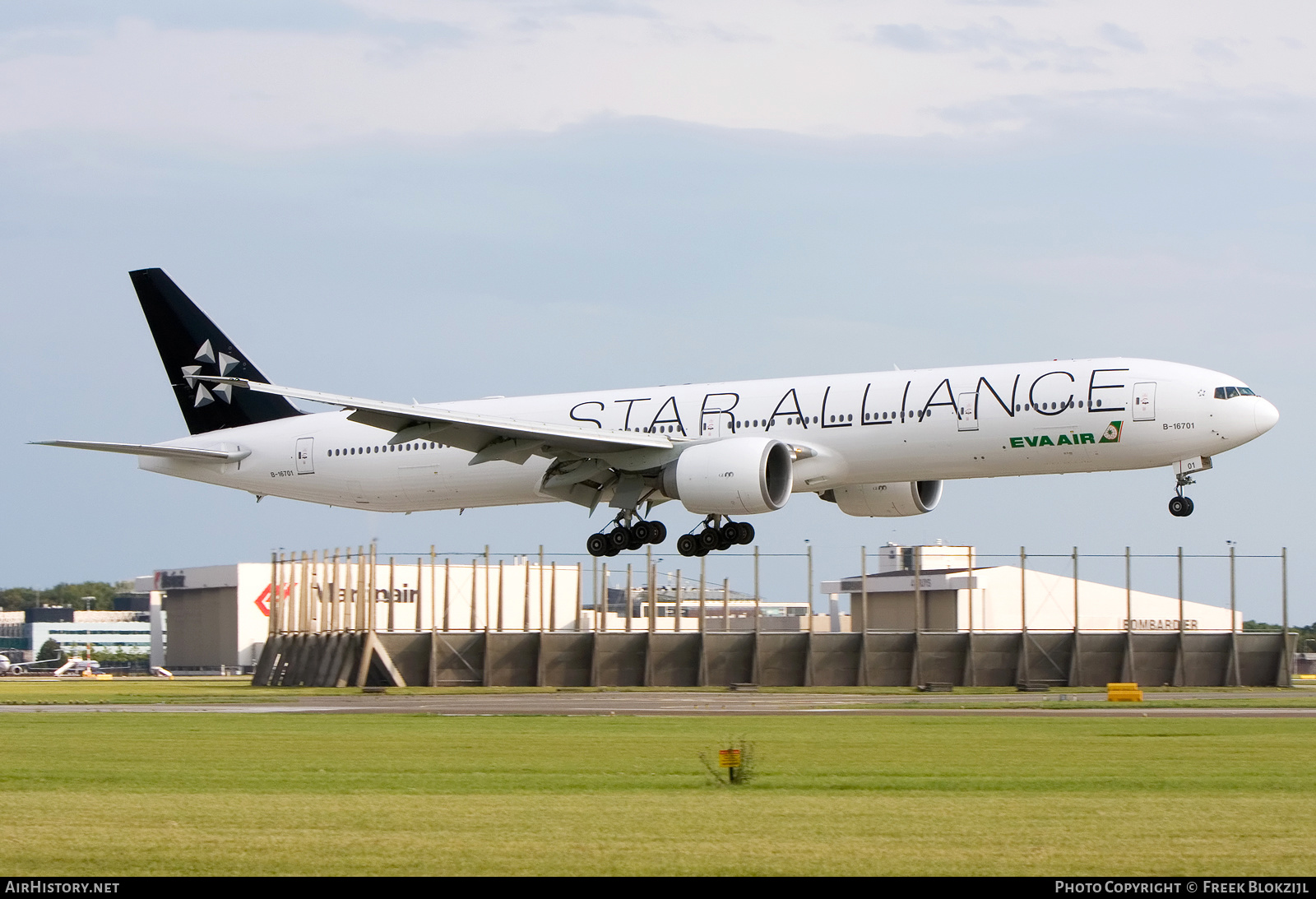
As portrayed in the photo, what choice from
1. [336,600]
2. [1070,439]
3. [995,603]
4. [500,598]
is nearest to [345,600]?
[336,600]

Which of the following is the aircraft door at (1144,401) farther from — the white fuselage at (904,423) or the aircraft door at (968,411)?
the aircraft door at (968,411)

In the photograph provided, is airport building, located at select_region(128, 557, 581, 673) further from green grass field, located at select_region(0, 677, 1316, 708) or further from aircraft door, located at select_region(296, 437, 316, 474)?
aircraft door, located at select_region(296, 437, 316, 474)

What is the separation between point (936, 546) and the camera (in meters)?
82.6

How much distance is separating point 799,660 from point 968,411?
26.8m

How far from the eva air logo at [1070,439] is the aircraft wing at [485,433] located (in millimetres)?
9134

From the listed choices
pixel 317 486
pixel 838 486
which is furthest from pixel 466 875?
pixel 317 486

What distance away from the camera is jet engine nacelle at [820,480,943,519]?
45469mm

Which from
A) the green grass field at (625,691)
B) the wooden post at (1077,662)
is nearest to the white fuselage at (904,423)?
the green grass field at (625,691)

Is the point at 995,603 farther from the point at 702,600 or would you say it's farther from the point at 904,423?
the point at 904,423

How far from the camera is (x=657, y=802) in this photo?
19203mm

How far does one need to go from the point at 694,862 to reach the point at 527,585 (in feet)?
188

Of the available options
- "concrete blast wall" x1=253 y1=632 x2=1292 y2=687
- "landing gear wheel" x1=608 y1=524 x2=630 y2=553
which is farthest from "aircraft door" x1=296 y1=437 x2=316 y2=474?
"concrete blast wall" x1=253 y1=632 x2=1292 y2=687

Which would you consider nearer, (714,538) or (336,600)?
(714,538)

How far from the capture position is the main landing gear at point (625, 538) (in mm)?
44594
